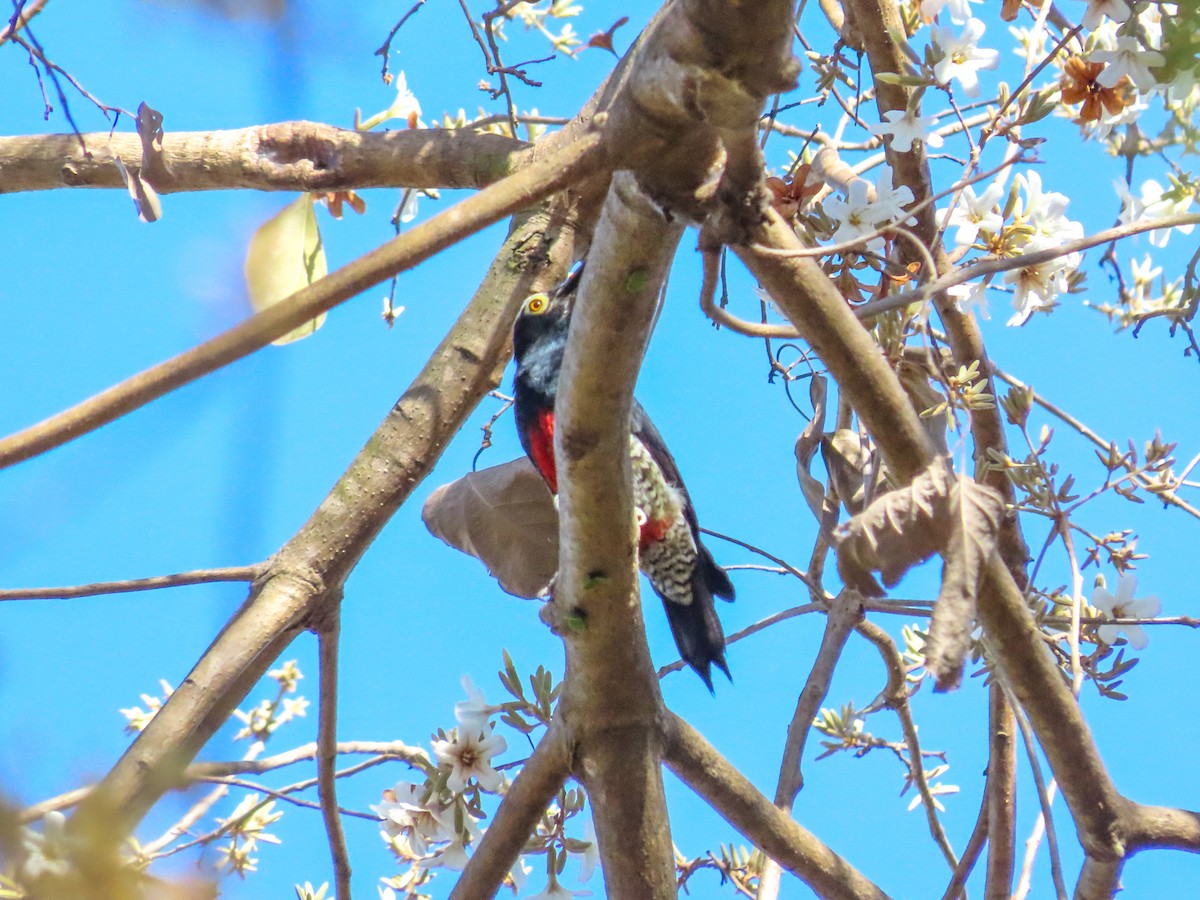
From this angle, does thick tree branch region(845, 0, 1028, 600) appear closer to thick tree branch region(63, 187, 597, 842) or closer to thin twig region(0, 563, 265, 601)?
thick tree branch region(63, 187, 597, 842)

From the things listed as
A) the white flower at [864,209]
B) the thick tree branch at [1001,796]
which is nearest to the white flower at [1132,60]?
the white flower at [864,209]

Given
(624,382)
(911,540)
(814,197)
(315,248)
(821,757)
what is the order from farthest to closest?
(821,757) → (315,248) → (814,197) → (624,382) → (911,540)

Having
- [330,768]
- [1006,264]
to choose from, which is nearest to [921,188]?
[1006,264]

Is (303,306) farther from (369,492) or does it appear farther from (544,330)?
(544,330)

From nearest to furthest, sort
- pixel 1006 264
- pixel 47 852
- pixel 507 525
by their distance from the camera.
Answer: pixel 47 852
pixel 1006 264
pixel 507 525

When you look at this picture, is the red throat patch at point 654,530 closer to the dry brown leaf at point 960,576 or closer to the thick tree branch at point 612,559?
the thick tree branch at point 612,559

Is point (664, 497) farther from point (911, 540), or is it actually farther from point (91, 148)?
point (911, 540)

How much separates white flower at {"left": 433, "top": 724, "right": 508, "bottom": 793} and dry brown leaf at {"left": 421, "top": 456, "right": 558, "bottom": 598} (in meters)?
0.41

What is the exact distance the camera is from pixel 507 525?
262 cm

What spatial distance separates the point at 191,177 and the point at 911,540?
2101 mm

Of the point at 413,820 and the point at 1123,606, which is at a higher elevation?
the point at 1123,606

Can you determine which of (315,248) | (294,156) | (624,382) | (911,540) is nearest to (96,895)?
(911,540)

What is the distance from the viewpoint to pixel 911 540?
1.21 m

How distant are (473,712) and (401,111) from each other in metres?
1.63
